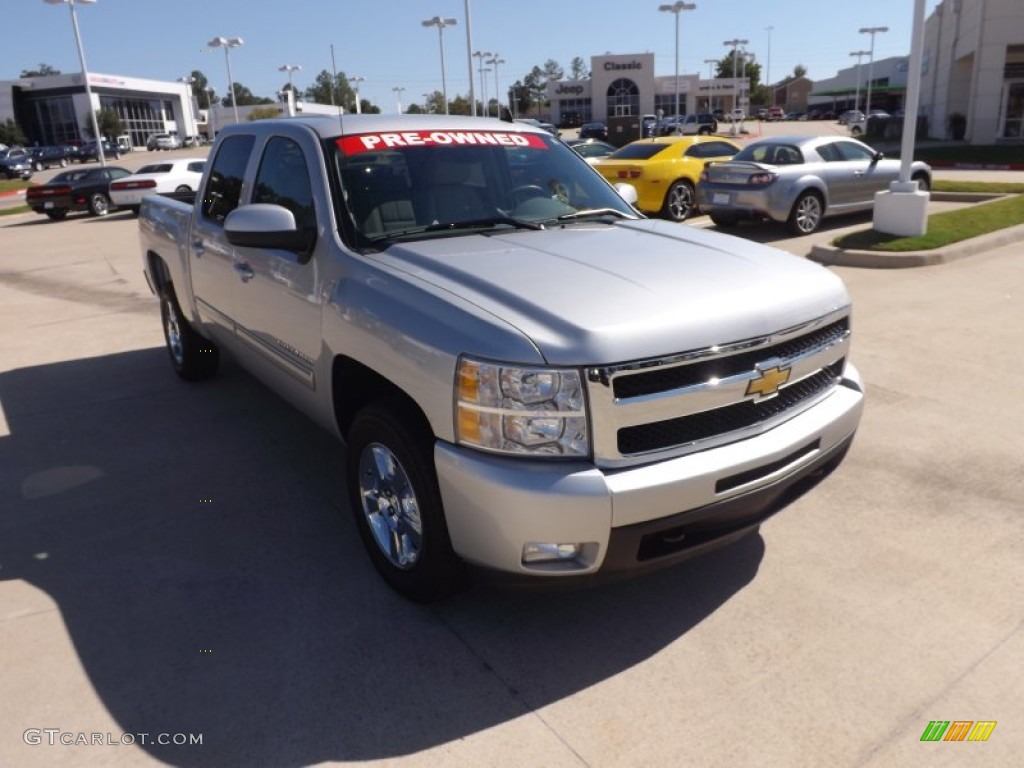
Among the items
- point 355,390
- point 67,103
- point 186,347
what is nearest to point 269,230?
point 355,390

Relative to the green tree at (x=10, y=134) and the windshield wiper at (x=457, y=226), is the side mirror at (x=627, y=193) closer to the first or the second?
the windshield wiper at (x=457, y=226)

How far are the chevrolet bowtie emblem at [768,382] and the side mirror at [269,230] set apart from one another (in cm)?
206

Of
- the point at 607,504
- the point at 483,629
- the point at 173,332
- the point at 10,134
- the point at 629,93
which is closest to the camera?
the point at 607,504

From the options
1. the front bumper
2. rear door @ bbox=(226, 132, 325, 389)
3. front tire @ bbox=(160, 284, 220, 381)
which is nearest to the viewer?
the front bumper

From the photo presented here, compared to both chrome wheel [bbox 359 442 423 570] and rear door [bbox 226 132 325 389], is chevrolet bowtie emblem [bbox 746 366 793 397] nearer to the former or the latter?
chrome wheel [bbox 359 442 423 570]

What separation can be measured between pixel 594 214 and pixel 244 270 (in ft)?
6.42

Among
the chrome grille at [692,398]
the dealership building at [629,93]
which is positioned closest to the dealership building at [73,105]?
the dealership building at [629,93]

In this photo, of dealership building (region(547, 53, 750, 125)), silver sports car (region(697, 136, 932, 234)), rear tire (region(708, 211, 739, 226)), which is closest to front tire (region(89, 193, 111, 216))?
silver sports car (region(697, 136, 932, 234))

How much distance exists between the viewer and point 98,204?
24.9 meters

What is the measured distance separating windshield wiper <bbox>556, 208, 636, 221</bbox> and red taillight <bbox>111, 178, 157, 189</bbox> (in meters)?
22.3

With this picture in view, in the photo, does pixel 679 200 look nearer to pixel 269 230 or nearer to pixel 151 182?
pixel 269 230

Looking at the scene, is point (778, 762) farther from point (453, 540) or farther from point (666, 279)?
point (666, 279)

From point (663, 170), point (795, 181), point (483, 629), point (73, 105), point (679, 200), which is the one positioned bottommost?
point (483, 629)

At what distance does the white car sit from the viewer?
23.5 m
